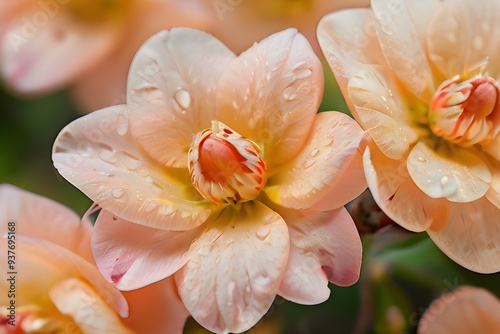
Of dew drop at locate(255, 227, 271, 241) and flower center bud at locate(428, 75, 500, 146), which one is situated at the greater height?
dew drop at locate(255, 227, 271, 241)

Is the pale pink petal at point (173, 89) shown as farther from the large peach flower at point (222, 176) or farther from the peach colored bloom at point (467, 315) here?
the peach colored bloom at point (467, 315)

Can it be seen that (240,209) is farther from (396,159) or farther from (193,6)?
(193,6)

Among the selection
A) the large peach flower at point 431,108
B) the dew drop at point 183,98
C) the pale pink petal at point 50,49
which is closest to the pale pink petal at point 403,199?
the large peach flower at point 431,108

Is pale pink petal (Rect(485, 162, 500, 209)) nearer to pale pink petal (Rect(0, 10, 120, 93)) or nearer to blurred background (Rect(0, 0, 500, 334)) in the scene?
blurred background (Rect(0, 0, 500, 334))

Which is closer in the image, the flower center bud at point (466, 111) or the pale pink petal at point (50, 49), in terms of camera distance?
the flower center bud at point (466, 111)

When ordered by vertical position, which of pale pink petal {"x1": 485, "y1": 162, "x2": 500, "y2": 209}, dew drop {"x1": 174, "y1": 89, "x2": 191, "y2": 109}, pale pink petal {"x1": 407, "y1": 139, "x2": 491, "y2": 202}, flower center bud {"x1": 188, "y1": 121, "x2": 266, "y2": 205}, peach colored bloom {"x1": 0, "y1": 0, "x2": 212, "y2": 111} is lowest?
pale pink petal {"x1": 485, "y1": 162, "x2": 500, "y2": 209}

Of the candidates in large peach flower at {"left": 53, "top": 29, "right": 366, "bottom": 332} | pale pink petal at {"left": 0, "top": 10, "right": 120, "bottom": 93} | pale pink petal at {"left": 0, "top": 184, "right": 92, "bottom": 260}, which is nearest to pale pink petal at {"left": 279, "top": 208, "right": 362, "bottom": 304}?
large peach flower at {"left": 53, "top": 29, "right": 366, "bottom": 332}

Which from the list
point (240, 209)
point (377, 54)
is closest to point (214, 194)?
point (240, 209)
